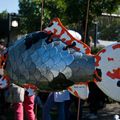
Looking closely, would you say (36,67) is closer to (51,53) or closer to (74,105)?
(51,53)

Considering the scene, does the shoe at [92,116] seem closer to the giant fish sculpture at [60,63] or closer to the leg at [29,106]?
the leg at [29,106]

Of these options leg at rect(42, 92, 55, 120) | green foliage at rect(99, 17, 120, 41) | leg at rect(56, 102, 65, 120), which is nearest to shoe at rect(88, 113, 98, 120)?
leg at rect(56, 102, 65, 120)

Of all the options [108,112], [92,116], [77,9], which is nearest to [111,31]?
[77,9]

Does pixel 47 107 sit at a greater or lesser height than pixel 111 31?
lesser

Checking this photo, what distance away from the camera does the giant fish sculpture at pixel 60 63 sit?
3.43 metres

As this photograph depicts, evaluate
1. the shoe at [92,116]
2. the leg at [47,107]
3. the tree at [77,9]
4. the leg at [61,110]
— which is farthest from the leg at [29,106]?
the tree at [77,9]

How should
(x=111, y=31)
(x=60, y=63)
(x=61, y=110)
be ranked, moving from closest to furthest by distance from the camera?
(x=60, y=63), (x=61, y=110), (x=111, y=31)

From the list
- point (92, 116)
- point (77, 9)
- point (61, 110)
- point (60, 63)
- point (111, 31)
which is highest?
point (111, 31)

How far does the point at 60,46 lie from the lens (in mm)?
3652

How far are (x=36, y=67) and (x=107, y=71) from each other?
1.97ft

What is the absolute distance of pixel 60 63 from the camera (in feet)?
11.8

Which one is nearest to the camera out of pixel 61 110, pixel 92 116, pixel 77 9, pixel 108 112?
pixel 61 110

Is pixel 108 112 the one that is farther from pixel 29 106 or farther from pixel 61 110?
pixel 29 106

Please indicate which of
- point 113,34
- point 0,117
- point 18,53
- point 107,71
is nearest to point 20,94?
point 0,117
